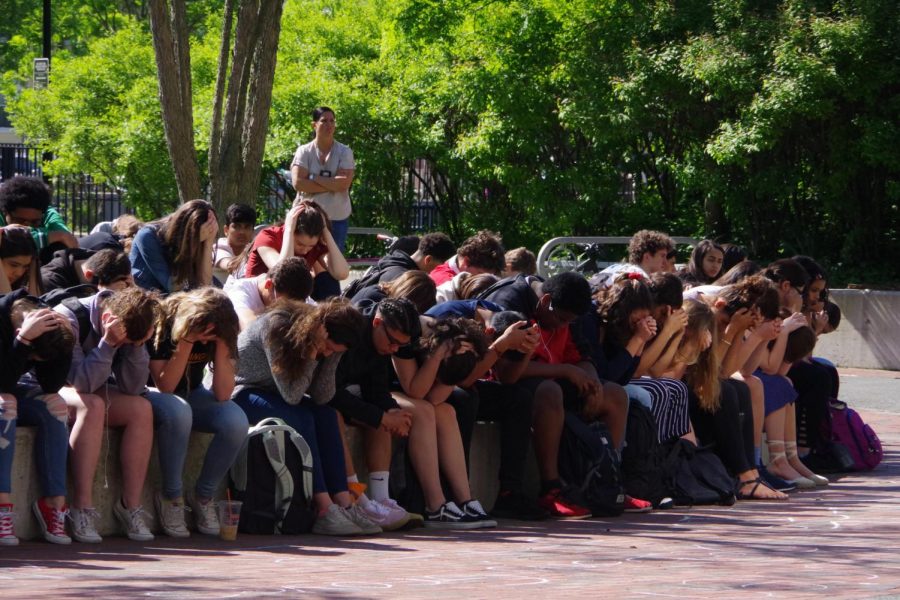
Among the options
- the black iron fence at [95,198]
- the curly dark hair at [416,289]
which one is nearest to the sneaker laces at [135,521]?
the curly dark hair at [416,289]

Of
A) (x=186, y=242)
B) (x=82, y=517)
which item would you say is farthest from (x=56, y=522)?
(x=186, y=242)

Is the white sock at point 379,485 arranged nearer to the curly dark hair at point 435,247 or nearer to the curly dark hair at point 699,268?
the curly dark hair at point 435,247

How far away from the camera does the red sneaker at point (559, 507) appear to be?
9.16 m

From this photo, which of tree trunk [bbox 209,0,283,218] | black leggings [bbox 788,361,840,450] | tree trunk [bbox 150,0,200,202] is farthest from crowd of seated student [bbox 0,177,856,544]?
tree trunk [bbox 150,0,200,202]

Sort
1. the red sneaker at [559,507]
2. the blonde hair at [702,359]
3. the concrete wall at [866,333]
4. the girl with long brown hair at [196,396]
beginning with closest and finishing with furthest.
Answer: the girl with long brown hair at [196,396] → the red sneaker at [559,507] → the blonde hair at [702,359] → the concrete wall at [866,333]

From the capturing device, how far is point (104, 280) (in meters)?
8.12

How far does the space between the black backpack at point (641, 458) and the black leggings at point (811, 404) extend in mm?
2263

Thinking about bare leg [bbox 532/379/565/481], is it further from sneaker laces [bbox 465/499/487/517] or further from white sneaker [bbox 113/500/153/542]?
white sneaker [bbox 113/500/153/542]

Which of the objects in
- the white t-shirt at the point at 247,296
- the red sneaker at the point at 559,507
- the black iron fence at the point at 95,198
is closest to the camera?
the white t-shirt at the point at 247,296

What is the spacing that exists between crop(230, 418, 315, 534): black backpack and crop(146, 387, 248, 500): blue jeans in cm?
13

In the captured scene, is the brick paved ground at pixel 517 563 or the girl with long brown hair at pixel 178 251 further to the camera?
the girl with long brown hair at pixel 178 251

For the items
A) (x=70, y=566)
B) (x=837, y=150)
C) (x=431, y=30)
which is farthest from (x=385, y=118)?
(x=70, y=566)

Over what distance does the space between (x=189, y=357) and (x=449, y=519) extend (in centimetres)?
173

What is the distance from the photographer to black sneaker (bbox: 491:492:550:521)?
→ 356 inches
